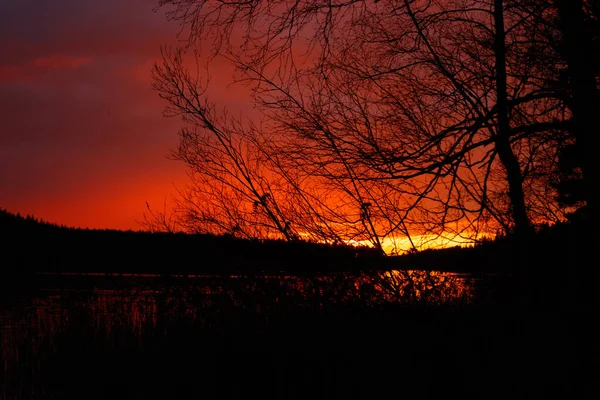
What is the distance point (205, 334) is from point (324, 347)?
2.07m

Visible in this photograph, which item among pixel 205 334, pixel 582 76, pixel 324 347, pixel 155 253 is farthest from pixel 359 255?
pixel 155 253

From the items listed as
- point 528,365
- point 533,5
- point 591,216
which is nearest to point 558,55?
point 533,5

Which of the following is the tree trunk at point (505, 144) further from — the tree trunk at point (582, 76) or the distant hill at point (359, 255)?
the tree trunk at point (582, 76)

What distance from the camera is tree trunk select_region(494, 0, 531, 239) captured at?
785cm

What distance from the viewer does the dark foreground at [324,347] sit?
5.99 metres

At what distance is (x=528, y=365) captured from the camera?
596 centimetres

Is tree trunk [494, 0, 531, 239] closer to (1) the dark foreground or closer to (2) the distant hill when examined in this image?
(2) the distant hill

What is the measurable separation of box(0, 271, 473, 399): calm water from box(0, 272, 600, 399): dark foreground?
0.9 inches

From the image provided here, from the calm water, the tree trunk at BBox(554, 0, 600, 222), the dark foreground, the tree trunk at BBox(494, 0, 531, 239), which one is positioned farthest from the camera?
the tree trunk at BBox(494, 0, 531, 239)

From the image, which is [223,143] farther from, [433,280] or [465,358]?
[465,358]

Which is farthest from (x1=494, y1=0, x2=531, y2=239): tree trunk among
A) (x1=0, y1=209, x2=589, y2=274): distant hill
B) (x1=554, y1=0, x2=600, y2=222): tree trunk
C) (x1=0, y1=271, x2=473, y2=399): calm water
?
(x1=0, y1=271, x2=473, y2=399): calm water

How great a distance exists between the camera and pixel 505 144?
8055 millimetres

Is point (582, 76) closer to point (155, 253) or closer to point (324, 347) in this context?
point (324, 347)

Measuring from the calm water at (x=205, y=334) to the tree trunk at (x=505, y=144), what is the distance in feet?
3.99
